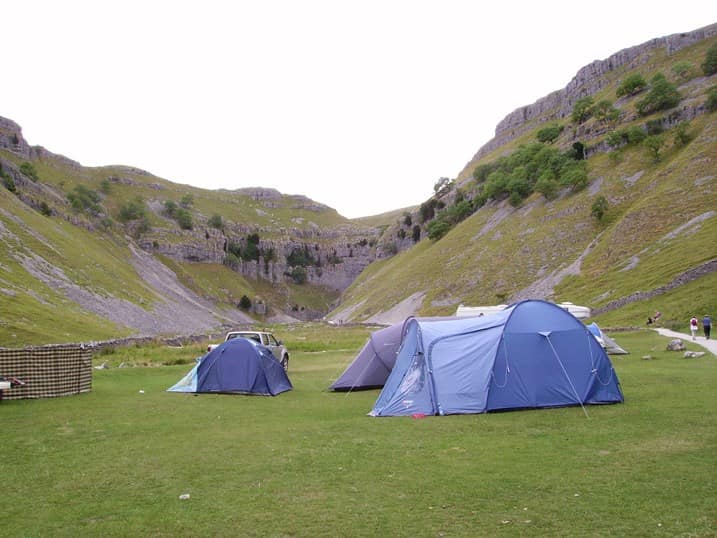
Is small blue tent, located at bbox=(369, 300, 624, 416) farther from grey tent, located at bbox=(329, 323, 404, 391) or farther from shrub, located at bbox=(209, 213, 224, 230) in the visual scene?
shrub, located at bbox=(209, 213, 224, 230)

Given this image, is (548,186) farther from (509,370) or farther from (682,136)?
(509,370)

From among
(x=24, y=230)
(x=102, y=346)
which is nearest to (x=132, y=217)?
(x=24, y=230)

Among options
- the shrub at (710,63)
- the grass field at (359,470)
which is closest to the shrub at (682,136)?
the shrub at (710,63)

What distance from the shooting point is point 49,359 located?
1933cm

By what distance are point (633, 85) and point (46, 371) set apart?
368 feet

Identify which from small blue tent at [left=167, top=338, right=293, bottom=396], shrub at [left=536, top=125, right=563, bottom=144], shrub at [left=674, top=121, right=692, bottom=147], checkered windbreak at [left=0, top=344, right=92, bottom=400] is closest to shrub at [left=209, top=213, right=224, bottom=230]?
shrub at [left=536, top=125, right=563, bottom=144]

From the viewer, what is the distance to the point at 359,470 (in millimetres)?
10094

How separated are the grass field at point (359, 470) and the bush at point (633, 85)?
102970 mm

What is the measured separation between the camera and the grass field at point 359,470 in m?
7.46

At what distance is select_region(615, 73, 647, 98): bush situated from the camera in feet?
342

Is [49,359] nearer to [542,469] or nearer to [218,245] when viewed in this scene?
[542,469]

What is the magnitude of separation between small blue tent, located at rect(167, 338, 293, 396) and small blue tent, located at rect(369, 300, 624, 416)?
598 centimetres

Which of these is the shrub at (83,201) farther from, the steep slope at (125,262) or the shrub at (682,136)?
the shrub at (682,136)

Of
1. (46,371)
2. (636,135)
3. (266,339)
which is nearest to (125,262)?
(266,339)
